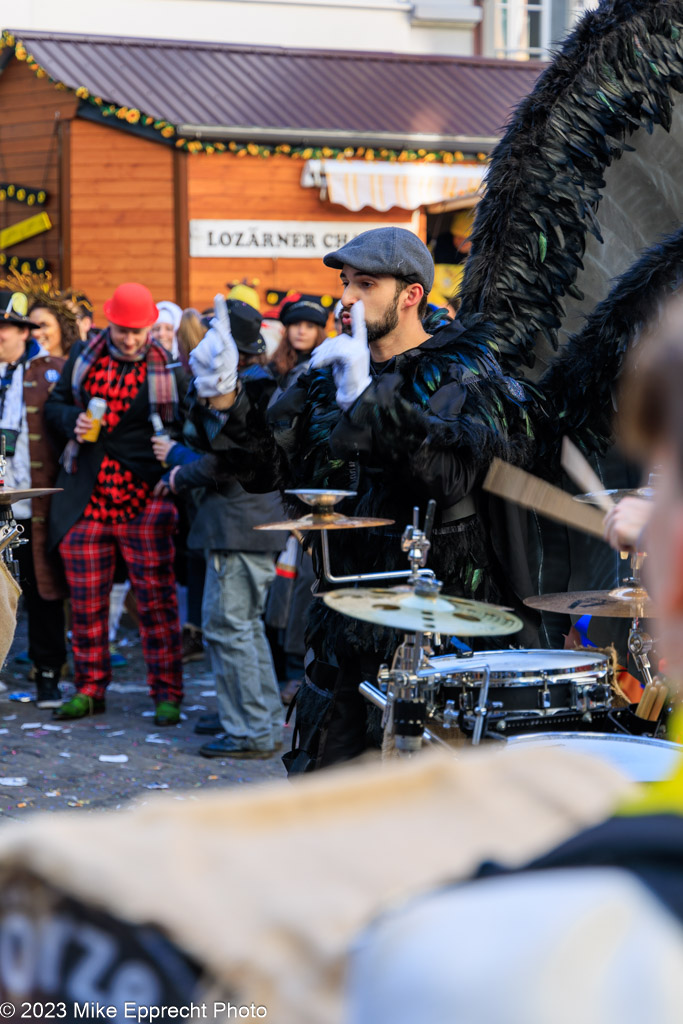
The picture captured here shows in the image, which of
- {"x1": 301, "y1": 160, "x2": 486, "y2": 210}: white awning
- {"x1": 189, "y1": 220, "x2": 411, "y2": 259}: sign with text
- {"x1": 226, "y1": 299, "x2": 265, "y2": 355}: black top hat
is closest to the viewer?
{"x1": 226, "y1": 299, "x2": 265, "y2": 355}: black top hat

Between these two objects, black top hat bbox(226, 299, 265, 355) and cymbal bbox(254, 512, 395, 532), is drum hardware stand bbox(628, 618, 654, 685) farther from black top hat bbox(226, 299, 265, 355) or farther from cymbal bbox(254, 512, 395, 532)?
black top hat bbox(226, 299, 265, 355)

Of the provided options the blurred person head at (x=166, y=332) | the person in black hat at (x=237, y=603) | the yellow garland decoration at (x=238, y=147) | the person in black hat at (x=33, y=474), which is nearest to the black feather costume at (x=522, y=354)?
the person in black hat at (x=237, y=603)

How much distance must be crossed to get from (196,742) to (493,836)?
5.09 m

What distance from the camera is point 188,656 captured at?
7.73 m

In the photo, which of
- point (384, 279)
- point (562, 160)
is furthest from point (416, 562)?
point (562, 160)

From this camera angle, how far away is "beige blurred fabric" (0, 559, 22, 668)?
4227 mm

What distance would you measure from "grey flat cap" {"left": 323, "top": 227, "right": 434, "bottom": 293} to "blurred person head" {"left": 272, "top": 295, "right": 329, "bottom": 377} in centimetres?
274

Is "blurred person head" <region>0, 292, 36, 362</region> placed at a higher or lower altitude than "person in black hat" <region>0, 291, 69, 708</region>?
higher

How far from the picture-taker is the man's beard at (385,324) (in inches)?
141

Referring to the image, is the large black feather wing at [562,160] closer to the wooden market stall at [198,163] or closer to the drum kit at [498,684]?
the drum kit at [498,684]

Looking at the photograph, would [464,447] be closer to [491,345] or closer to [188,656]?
[491,345]

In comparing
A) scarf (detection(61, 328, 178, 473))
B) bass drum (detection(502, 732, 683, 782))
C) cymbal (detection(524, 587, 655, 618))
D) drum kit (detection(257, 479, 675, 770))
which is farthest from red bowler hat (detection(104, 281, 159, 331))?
bass drum (detection(502, 732, 683, 782))

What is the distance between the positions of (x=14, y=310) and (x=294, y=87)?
21.5ft

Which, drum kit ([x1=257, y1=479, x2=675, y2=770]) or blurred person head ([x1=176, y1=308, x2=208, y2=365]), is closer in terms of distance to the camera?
drum kit ([x1=257, y1=479, x2=675, y2=770])
